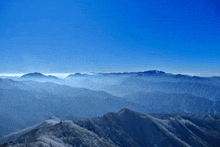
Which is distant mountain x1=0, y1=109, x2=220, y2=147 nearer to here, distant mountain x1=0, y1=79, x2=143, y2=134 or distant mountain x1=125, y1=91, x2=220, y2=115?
distant mountain x1=0, y1=79, x2=143, y2=134

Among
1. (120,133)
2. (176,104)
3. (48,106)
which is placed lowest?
(48,106)

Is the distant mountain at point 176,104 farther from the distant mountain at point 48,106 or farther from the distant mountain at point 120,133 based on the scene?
the distant mountain at point 120,133

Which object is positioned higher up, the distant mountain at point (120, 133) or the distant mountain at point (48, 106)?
the distant mountain at point (120, 133)

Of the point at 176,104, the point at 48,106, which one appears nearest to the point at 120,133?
the point at 48,106

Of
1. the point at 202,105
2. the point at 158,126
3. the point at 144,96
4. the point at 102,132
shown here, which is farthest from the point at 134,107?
the point at 102,132

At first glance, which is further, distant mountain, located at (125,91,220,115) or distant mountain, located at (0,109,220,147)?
distant mountain, located at (125,91,220,115)

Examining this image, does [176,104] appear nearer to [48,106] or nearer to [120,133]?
[48,106]

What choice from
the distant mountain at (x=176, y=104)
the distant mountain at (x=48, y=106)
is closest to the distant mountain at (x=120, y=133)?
the distant mountain at (x=48, y=106)

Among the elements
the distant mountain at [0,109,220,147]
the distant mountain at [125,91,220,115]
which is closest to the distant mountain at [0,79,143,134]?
the distant mountain at [125,91,220,115]
